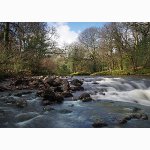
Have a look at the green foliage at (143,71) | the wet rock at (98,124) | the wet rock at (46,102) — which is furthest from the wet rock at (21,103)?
the green foliage at (143,71)

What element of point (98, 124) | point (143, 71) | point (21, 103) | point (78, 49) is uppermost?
point (78, 49)

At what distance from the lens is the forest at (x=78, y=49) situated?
10.3m

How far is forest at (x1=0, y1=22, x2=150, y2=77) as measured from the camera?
405 inches

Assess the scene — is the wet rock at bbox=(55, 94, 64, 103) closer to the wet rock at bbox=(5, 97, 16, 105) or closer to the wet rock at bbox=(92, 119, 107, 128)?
the wet rock at bbox=(5, 97, 16, 105)

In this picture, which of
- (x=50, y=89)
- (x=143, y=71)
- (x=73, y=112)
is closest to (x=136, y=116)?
(x=73, y=112)

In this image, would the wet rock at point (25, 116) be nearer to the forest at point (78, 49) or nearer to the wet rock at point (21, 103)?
the wet rock at point (21, 103)

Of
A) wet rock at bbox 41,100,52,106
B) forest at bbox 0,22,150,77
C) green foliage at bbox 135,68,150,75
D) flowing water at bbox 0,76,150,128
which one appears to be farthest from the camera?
green foliage at bbox 135,68,150,75

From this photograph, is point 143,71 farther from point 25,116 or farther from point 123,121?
point 25,116

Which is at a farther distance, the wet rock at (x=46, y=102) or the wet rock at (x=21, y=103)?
the wet rock at (x=46, y=102)

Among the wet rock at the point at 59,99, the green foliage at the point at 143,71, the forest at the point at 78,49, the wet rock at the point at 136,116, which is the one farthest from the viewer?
the green foliage at the point at 143,71

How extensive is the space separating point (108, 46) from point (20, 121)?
1424cm

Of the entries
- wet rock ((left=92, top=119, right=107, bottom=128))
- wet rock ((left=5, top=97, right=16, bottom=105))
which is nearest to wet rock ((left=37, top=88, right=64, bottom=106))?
wet rock ((left=5, top=97, right=16, bottom=105))

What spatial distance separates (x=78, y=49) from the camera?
2058 cm

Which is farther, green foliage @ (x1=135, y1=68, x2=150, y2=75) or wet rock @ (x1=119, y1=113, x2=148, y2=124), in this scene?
green foliage @ (x1=135, y1=68, x2=150, y2=75)
